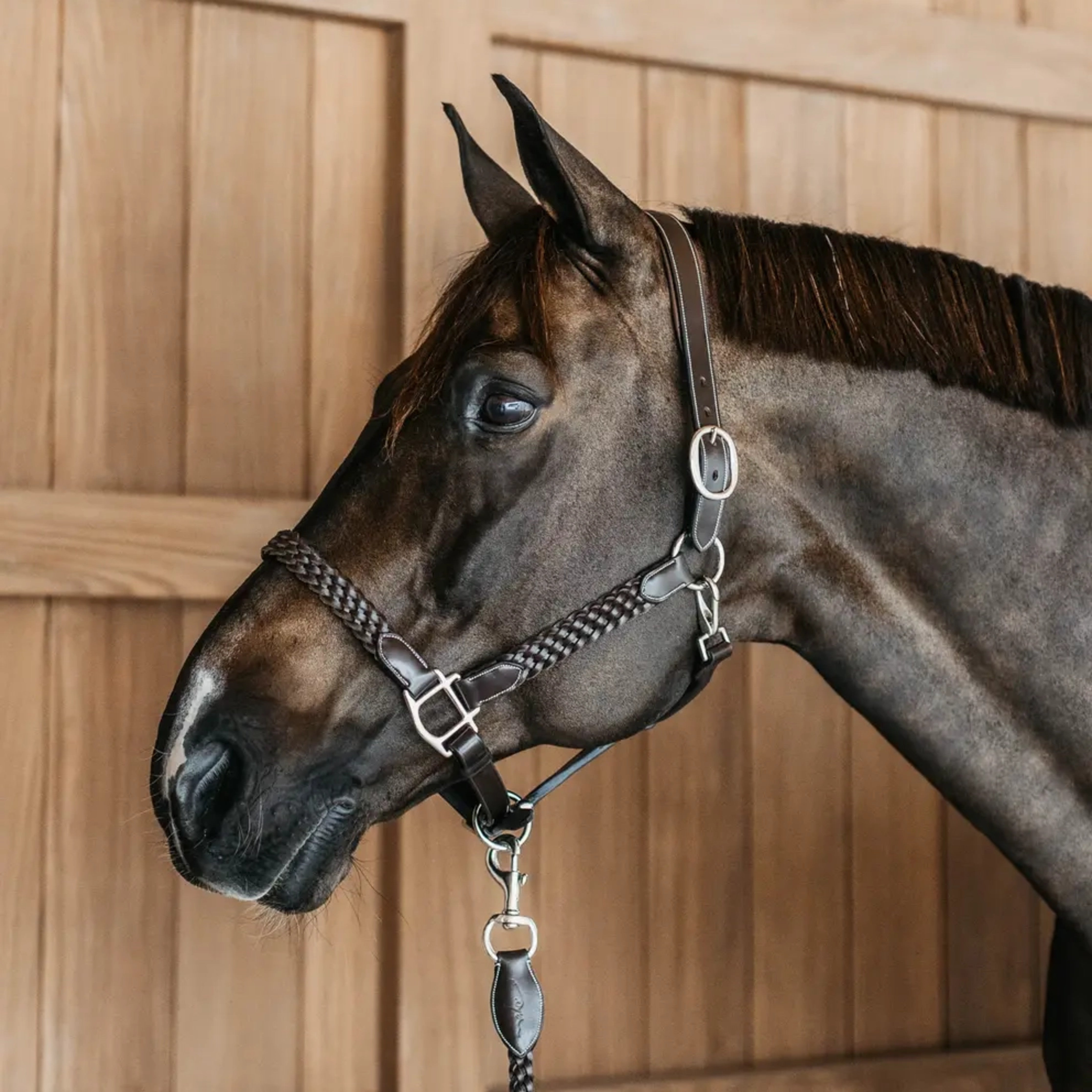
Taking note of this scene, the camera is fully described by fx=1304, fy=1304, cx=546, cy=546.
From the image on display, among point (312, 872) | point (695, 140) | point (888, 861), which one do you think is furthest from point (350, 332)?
point (888, 861)

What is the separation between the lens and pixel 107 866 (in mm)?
1485

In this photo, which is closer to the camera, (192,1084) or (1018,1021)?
(192,1084)

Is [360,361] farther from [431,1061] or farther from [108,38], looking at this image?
[431,1061]

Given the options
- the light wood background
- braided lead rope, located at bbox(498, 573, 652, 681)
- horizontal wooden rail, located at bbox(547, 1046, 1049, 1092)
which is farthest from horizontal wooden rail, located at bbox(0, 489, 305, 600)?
horizontal wooden rail, located at bbox(547, 1046, 1049, 1092)

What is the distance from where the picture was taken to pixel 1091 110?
6.38 ft

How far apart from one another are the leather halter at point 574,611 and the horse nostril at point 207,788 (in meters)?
0.14

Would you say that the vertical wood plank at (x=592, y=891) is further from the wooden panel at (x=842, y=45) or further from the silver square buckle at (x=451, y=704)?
the silver square buckle at (x=451, y=704)


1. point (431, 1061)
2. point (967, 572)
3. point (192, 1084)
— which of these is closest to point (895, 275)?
point (967, 572)

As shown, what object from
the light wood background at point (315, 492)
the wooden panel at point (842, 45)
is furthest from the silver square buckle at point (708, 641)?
the wooden panel at point (842, 45)

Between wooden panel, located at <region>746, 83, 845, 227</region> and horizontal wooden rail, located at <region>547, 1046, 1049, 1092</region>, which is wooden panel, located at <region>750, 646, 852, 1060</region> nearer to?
horizontal wooden rail, located at <region>547, 1046, 1049, 1092</region>

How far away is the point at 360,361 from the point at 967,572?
80 centimetres

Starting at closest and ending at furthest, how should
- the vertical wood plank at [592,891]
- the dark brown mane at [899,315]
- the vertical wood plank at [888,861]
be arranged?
the dark brown mane at [899,315] < the vertical wood plank at [592,891] < the vertical wood plank at [888,861]

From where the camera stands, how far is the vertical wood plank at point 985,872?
1842mm

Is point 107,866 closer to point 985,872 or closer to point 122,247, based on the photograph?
point 122,247
